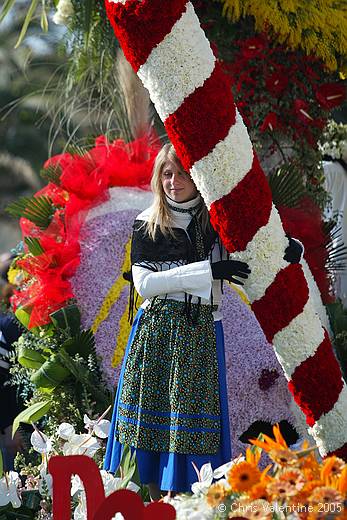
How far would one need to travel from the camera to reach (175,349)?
3.18 m

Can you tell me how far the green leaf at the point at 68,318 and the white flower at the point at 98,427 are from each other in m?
1.05

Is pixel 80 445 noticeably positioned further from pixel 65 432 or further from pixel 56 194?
pixel 56 194

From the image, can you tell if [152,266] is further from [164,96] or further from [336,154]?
[336,154]

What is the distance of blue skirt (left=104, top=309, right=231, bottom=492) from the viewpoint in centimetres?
311

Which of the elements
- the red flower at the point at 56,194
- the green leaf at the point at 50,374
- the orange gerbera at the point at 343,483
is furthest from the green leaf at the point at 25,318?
the orange gerbera at the point at 343,483

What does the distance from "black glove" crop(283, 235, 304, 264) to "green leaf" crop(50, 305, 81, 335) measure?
1.41 m

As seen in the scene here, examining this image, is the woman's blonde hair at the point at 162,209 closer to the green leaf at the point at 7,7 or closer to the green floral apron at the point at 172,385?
the green floral apron at the point at 172,385

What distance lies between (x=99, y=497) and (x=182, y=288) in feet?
3.67

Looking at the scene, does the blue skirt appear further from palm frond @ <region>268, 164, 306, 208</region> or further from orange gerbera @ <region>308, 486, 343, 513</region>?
orange gerbera @ <region>308, 486, 343, 513</region>

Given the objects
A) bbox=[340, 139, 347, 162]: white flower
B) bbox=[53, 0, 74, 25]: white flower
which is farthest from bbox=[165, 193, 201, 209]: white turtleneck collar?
bbox=[340, 139, 347, 162]: white flower

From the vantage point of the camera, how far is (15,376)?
441 centimetres

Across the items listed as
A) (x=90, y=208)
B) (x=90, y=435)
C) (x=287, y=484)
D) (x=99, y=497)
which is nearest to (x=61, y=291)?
(x=90, y=208)

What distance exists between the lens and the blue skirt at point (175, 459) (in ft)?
10.2

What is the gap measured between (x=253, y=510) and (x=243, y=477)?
0.08 metres
